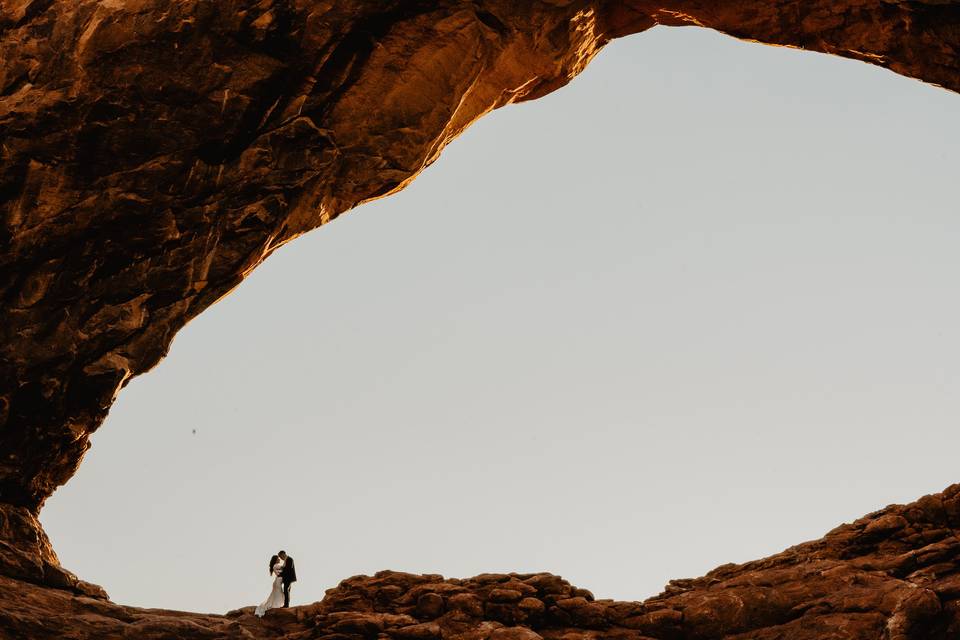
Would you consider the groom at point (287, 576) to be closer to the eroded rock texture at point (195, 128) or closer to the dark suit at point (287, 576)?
the dark suit at point (287, 576)

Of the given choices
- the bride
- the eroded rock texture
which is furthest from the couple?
the eroded rock texture

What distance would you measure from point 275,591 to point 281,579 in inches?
15.0

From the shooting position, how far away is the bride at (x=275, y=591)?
81.7ft

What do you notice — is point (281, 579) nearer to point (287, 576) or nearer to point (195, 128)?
point (287, 576)

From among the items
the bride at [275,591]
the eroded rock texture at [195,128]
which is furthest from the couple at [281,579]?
the eroded rock texture at [195,128]

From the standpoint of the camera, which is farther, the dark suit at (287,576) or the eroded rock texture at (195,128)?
the dark suit at (287,576)

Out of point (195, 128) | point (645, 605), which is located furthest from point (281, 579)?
point (195, 128)

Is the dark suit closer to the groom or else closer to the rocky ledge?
the groom

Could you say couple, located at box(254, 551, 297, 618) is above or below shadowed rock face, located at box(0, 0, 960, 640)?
below

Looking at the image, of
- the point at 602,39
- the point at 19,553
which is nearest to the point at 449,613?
the point at 19,553

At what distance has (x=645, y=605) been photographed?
24.2m

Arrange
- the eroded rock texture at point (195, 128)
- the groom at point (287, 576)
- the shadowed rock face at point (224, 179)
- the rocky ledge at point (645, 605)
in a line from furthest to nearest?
the groom at point (287, 576)
the eroded rock texture at point (195, 128)
the shadowed rock face at point (224, 179)
the rocky ledge at point (645, 605)

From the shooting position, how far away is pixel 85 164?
965 inches

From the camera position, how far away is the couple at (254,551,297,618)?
1007 inches
